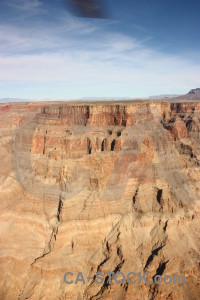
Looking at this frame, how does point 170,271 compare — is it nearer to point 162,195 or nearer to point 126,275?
point 126,275

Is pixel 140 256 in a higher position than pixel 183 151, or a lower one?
lower

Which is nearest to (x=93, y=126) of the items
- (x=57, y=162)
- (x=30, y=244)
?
(x=57, y=162)
